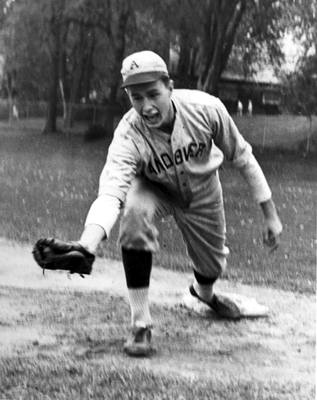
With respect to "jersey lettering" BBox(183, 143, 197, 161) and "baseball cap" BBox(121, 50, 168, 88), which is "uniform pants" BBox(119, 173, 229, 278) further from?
"baseball cap" BBox(121, 50, 168, 88)

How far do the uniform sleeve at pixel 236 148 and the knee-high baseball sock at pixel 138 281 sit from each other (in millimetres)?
529

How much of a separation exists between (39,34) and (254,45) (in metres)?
1.06

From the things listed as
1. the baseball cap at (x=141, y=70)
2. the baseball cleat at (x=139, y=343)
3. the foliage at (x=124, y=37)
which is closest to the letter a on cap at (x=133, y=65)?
the baseball cap at (x=141, y=70)

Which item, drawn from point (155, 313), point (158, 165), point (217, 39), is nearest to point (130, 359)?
point (155, 313)

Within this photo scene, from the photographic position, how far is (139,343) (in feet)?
9.59

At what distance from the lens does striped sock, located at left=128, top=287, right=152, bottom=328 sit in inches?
120

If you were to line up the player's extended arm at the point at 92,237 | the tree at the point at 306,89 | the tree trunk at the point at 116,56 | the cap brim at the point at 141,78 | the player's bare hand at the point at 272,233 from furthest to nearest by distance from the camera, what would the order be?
the tree at the point at 306,89
the tree trunk at the point at 116,56
the player's bare hand at the point at 272,233
the cap brim at the point at 141,78
the player's extended arm at the point at 92,237

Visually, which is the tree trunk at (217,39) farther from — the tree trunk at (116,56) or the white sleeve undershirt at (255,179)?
the white sleeve undershirt at (255,179)

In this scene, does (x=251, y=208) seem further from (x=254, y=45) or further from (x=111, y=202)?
(x=111, y=202)

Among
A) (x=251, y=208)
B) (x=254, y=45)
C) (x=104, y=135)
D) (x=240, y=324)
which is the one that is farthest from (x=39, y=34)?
(x=240, y=324)

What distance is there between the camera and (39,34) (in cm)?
365

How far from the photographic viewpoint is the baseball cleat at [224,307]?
335 centimetres

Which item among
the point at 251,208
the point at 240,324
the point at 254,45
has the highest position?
the point at 254,45

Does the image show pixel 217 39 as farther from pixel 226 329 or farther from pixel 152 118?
pixel 226 329
